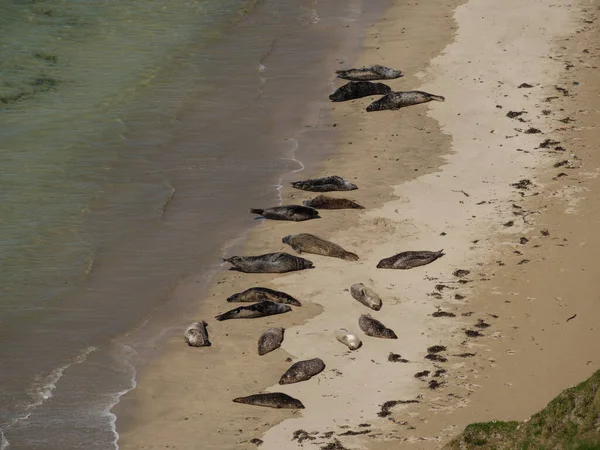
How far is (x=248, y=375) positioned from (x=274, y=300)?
1.56 metres

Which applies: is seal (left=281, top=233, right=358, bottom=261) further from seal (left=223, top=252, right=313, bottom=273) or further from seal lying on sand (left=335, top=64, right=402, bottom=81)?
seal lying on sand (left=335, top=64, right=402, bottom=81)

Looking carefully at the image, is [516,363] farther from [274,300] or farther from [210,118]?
[210,118]

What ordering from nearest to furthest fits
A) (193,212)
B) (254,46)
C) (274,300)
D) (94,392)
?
1. (94,392)
2. (274,300)
3. (193,212)
4. (254,46)

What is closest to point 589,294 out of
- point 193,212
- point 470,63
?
point 193,212

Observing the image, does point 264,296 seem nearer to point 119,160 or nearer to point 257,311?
point 257,311

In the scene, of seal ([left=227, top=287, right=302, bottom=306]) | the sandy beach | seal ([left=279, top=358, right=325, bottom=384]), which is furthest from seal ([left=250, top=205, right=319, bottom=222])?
seal ([left=279, top=358, right=325, bottom=384])

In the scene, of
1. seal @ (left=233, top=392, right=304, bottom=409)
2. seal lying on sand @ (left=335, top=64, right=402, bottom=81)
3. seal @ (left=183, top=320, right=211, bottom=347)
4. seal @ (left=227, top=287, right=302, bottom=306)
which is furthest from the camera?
seal lying on sand @ (left=335, top=64, right=402, bottom=81)

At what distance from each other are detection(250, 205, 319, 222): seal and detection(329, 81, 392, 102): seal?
214 inches

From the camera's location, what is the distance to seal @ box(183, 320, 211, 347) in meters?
12.3

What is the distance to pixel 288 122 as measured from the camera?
772 inches

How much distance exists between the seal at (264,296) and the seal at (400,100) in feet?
24.0

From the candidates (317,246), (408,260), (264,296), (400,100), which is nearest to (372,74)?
(400,100)

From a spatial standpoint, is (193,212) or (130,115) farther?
(130,115)

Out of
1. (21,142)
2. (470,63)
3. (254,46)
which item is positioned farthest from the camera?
(254,46)
